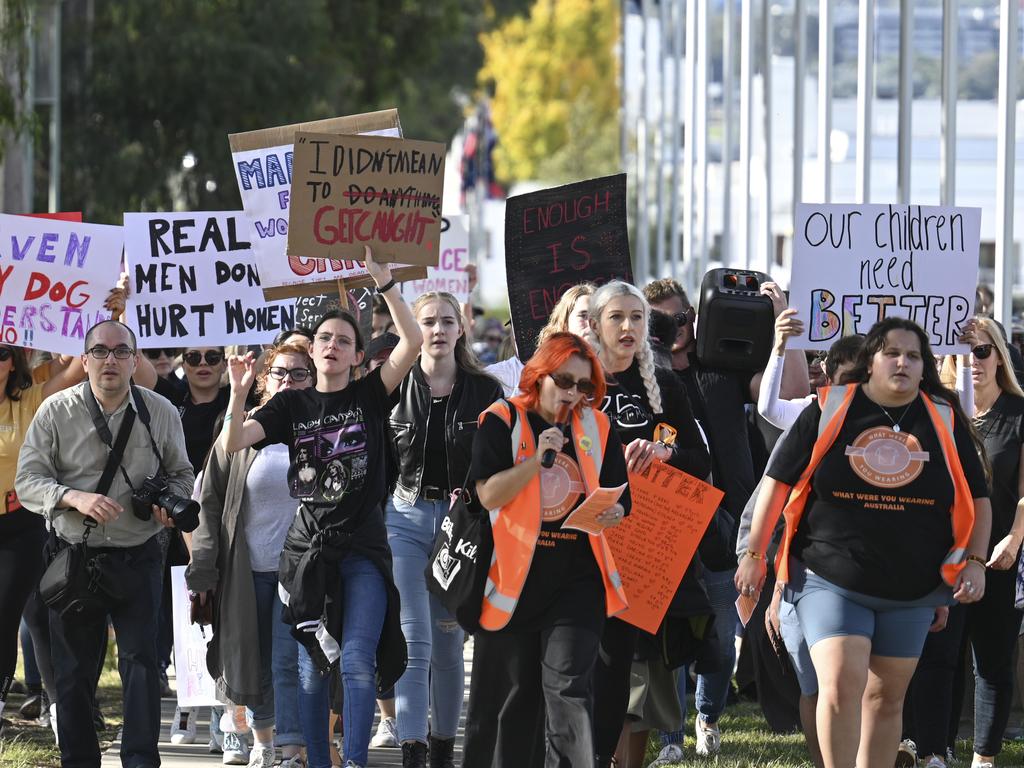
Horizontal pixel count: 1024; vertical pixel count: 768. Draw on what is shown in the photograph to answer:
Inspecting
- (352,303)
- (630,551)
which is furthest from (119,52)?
(630,551)

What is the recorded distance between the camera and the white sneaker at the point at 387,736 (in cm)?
876

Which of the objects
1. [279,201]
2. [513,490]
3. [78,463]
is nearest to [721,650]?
[513,490]

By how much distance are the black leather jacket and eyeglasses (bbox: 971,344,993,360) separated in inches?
79.7

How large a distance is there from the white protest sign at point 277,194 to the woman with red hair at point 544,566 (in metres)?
2.50

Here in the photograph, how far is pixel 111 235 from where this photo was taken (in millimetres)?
9117

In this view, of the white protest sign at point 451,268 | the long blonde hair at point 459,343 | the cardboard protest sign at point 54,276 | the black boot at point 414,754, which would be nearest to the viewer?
the black boot at point 414,754

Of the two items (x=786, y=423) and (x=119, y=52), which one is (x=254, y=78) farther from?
(x=786, y=423)

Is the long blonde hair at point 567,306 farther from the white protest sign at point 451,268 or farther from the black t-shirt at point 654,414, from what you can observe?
the white protest sign at point 451,268

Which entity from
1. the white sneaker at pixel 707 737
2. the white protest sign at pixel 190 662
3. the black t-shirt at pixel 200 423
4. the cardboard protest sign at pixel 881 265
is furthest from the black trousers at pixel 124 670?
the cardboard protest sign at pixel 881 265

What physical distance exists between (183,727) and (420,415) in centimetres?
222

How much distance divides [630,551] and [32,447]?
239 cm

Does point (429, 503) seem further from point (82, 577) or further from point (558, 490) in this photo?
point (558, 490)

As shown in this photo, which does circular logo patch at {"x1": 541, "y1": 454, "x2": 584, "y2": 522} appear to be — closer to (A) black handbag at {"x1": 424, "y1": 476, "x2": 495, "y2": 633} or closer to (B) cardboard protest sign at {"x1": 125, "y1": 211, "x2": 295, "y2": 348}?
(A) black handbag at {"x1": 424, "y1": 476, "x2": 495, "y2": 633}

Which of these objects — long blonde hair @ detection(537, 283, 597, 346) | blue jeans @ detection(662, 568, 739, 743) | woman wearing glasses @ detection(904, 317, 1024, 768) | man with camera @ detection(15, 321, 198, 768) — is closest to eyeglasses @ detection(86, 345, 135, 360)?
man with camera @ detection(15, 321, 198, 768)
